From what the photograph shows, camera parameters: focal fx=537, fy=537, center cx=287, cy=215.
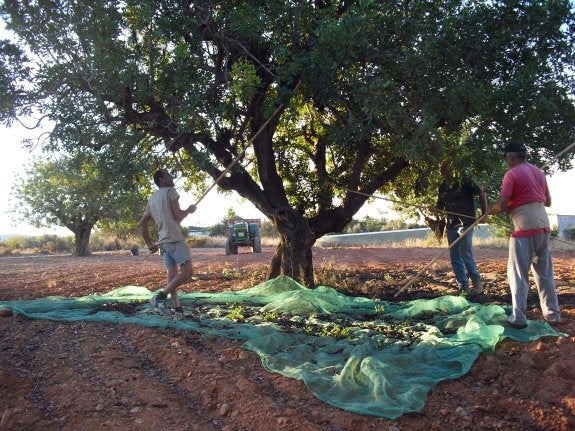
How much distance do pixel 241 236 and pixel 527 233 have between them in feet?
53.4

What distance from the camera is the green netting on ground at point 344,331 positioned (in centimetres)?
375

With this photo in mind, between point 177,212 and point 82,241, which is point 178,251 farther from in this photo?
point 82,241

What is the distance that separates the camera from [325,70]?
6.50 metres

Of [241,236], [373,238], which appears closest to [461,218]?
[241,236]

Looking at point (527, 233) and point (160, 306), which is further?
point (160, 306)

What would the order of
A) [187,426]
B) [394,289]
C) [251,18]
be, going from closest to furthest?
[187,426] → [251,18] → [394,289]

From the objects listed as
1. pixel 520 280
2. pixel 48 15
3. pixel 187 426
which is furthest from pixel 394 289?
pixel 48 15

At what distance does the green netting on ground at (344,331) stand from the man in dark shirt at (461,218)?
3.91 ft

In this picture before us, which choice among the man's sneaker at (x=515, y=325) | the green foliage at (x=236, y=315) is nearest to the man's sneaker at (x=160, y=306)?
the green foliage at (x=236, y=315)

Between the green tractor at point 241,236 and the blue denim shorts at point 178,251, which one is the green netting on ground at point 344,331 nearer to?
the blue denim shorts at point 178,251

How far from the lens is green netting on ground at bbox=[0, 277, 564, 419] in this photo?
148 inches

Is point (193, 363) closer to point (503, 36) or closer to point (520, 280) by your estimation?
point (520, 280)

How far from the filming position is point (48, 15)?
696 cm

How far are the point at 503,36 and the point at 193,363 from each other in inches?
213
